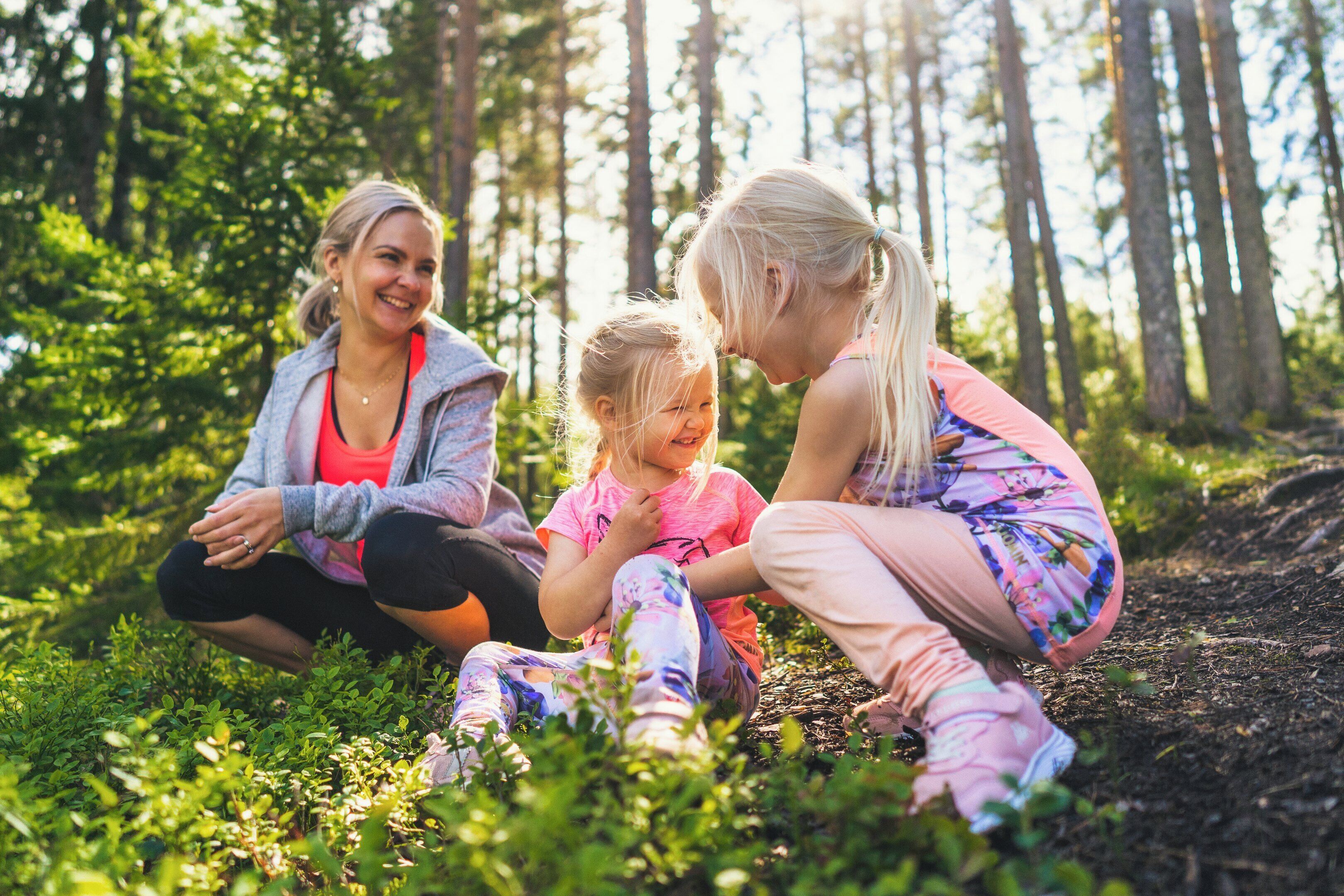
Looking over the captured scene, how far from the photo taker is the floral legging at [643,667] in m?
1.76

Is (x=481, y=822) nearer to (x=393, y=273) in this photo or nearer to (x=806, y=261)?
(x=806, y=261)

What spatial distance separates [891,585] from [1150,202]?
335 inches

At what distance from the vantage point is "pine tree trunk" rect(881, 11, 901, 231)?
62.8ft

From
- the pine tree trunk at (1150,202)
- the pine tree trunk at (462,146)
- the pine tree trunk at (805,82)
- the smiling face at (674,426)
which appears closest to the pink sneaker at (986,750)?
the smiling face at (674,426)

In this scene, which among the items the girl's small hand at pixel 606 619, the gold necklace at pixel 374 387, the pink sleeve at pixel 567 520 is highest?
the gold necklace at pixel 374 387

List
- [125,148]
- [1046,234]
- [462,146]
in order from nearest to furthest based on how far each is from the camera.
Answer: [462,146]
[125,148]
[1046,234]

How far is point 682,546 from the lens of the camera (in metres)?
2.51

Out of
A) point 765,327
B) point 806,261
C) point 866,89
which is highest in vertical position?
point 866,89

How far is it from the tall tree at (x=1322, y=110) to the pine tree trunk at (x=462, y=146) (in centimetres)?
1385

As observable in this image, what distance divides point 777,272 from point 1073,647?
3.96 feet

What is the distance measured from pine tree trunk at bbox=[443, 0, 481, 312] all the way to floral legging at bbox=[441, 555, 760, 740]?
231 inches

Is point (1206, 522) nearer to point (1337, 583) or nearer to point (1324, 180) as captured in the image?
point (1337, 583)

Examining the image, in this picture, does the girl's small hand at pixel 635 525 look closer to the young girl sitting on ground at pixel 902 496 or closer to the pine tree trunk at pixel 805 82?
the young girl sitting on ground at pixel 902 496

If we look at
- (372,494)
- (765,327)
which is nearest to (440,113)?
(372,494)
